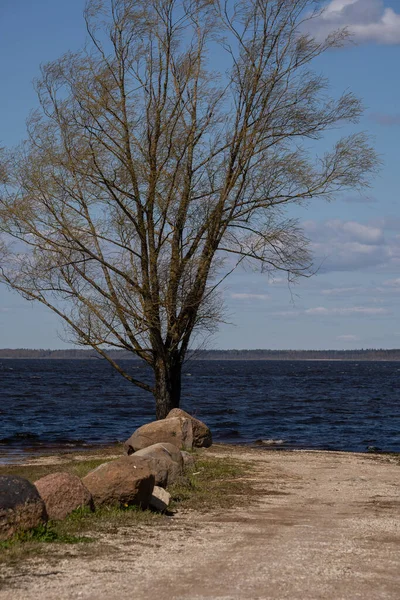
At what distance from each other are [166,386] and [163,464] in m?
6.95

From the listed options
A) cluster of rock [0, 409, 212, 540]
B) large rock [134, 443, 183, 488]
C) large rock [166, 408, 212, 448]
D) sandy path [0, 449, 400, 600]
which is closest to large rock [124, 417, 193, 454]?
large rock [166, 408, 212, 448]

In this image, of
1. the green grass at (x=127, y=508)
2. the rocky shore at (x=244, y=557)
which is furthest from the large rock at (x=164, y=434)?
the rocky shore at (x=244, y=557)

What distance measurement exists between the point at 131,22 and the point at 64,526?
12.8 metres

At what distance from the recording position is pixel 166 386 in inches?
808

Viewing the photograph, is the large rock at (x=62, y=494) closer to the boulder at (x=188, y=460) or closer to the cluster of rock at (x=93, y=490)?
the cluster of rock at (x=93, y=490)

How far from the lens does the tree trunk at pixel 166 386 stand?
66.8 ft

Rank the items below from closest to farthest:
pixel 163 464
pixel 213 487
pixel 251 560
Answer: pixel 251 560, pixel 163 464, pixel 213 487

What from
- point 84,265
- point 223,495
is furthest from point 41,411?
point 223,495

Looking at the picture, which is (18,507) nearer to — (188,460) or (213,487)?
(213,487)

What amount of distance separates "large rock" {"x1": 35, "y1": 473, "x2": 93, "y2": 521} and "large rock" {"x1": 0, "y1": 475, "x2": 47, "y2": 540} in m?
0.59

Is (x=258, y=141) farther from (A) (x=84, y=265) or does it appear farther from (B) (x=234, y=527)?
(B) (x=234, y=527)

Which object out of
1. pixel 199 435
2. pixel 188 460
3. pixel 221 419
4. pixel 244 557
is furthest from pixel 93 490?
pixel 221 419

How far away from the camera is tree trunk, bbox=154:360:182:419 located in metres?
20.3

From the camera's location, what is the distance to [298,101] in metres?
20.0
